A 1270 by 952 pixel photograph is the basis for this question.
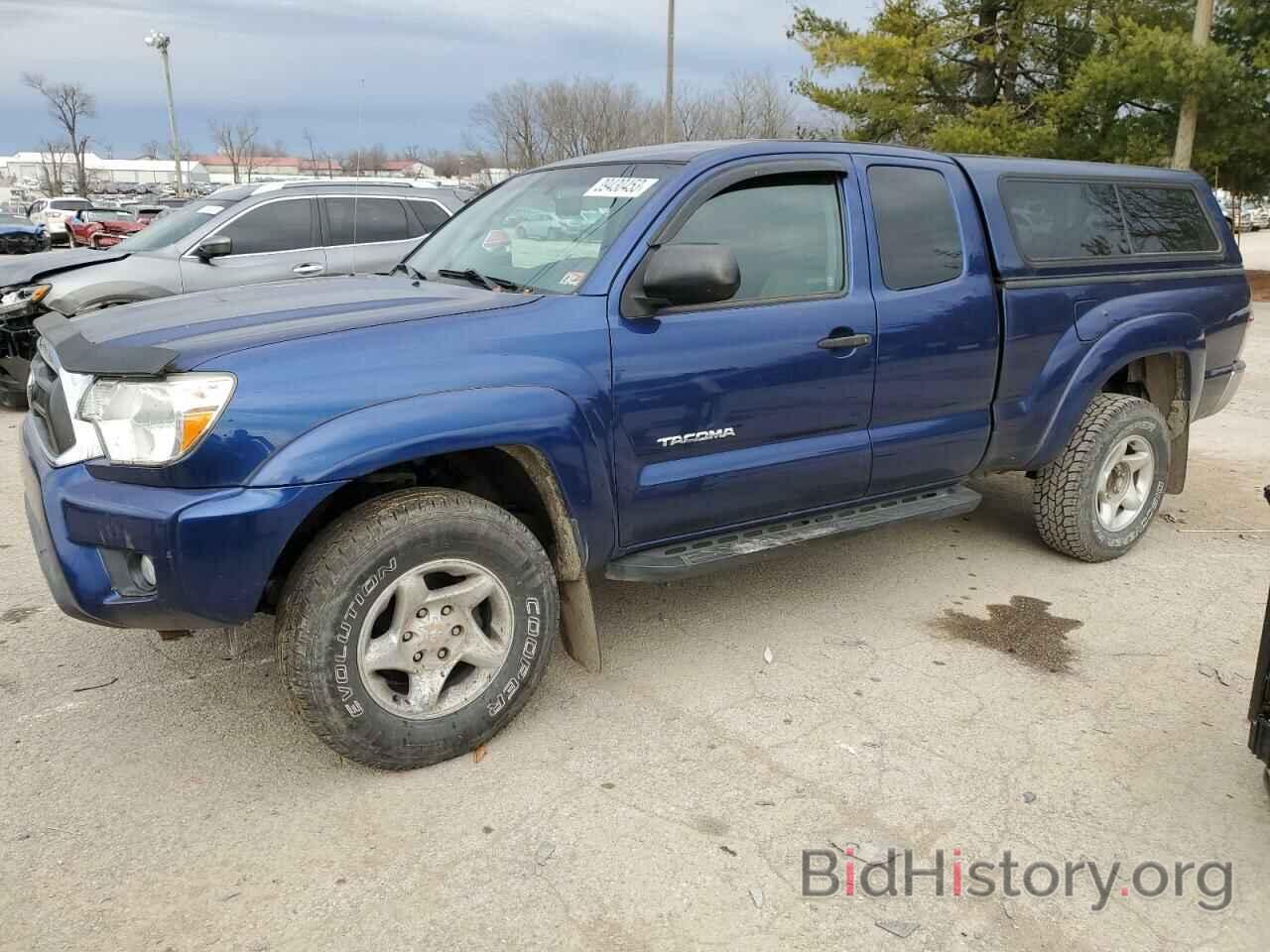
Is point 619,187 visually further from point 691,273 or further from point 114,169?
point 114,169

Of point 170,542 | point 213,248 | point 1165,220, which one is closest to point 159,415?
point 170,542

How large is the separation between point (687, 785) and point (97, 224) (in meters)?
28.3

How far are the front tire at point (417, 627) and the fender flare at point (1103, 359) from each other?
2.61 meters

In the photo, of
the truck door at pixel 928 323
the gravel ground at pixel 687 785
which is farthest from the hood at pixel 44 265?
the truck door at pixel 928 323

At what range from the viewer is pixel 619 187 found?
360 centimetres

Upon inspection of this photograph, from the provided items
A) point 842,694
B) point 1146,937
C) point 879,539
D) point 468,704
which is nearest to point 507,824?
point 468,704

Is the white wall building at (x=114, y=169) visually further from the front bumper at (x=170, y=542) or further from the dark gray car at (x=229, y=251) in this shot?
the front bumper at (x=170, y=542)

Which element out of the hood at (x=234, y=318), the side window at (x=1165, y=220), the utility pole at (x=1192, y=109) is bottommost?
the hood at (x=234, y=318)

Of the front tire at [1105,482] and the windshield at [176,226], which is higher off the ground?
the windshield at [176,226]

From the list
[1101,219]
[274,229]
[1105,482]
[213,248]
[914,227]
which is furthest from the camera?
[274,229]

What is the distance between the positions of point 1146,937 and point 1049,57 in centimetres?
2242

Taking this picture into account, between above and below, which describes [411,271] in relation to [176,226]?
below

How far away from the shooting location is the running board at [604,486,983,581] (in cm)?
342

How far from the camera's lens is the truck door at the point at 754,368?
129 inches
